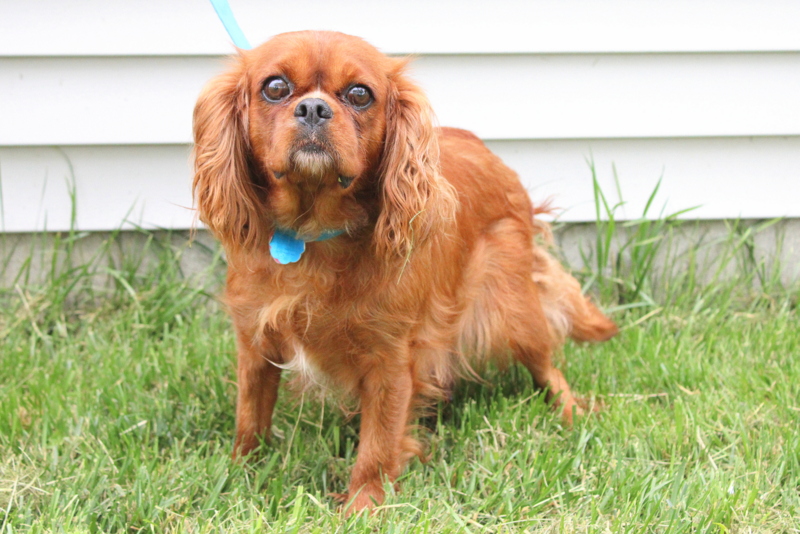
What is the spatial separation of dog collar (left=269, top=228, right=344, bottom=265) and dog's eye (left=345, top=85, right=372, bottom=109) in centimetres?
34

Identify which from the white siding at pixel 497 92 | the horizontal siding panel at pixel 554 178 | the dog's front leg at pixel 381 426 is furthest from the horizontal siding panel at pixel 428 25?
the dog's front leg at pixel 381 426

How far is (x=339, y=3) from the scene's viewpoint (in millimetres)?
3100

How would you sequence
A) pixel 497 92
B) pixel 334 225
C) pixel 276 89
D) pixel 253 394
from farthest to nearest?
pixel 497 92 < pixel 253 394 < pixel 334 225 < pixel 276 89

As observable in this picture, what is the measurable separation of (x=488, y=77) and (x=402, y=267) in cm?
152

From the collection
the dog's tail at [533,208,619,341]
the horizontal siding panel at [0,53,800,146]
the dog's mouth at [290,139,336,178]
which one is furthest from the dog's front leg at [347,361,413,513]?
the horizontal siding panel at [0,53,800,146]

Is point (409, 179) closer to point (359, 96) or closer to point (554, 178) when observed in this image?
point (359, 96)

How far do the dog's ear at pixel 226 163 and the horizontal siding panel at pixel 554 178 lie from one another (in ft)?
4.20

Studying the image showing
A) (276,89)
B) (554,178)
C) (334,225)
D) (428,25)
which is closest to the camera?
(276,89)

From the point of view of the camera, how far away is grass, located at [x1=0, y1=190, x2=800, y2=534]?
1918 mm

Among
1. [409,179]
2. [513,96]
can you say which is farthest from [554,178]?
[409,179]

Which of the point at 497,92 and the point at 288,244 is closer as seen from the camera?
the point at 288,244

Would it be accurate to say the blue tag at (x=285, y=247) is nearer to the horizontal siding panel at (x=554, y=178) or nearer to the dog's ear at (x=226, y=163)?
the dog's ear at (x=226, y=163)

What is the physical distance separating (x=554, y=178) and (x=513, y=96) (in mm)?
424

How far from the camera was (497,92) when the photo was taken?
3.29 meters
